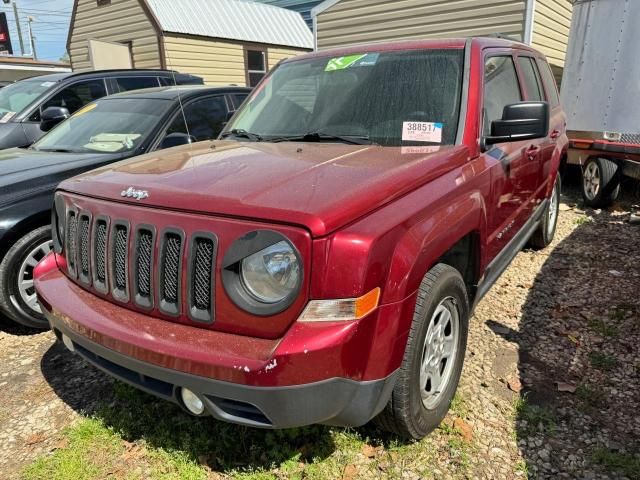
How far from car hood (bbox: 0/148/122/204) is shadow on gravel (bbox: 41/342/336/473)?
1.37 meters

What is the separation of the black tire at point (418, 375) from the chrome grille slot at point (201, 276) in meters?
0.82

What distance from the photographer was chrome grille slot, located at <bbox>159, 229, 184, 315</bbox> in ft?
6.48

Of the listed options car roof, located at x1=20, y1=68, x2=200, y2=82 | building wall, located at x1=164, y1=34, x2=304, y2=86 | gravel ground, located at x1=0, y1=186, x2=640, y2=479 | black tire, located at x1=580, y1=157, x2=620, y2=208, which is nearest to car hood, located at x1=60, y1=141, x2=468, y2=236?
gravel ground, located at x1=0, y1=186, x2=640, y2=479

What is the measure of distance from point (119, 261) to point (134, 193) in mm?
299

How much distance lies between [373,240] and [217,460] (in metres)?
1.43

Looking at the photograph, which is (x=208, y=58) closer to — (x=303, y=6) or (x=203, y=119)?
(x=303, y=6)

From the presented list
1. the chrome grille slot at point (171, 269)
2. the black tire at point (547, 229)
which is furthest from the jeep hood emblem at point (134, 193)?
the black tire at point (547, 229)

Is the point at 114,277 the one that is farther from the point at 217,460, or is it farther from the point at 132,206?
the point at 217,460

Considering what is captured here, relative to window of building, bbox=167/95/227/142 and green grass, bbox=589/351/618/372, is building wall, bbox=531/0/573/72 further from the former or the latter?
green grass, bbox=589/351/618/372

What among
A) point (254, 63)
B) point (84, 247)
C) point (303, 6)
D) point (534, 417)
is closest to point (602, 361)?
point (534, 417)

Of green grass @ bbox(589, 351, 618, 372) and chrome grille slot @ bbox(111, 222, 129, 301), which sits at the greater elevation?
chrome grille slot @ bbox(111, 222, 129, 301)

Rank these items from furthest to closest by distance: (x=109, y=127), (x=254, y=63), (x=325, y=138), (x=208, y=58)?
1. (x=254, y=63)
2. (x=208, y=58)
3. (x=109, y=127)
4. (x=325, y=138)

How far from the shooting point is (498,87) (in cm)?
328

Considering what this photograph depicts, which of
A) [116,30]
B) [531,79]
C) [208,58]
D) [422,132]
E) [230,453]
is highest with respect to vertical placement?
[116,30]
